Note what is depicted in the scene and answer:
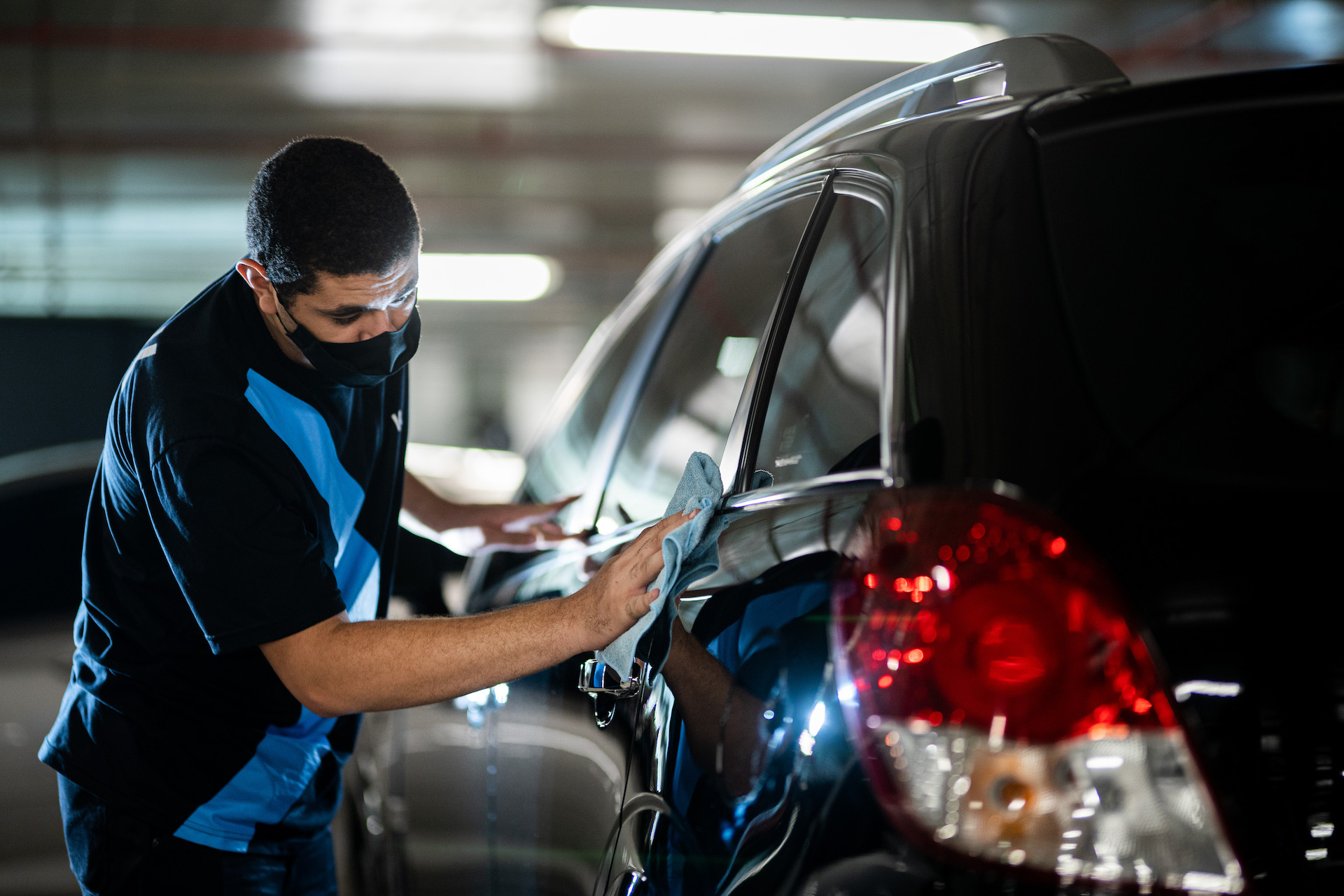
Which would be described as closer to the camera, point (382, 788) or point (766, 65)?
point (382, 788)

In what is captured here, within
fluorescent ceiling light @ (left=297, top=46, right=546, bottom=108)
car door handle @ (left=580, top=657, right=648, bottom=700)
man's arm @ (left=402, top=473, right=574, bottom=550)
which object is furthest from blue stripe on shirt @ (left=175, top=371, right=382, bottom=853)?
fluorescent ceiling light @ (left=297, top=46, right=546, bottom=108)

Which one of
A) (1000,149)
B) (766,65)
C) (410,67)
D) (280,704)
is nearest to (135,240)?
(410,67)

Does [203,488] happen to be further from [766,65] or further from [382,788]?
[766,65]

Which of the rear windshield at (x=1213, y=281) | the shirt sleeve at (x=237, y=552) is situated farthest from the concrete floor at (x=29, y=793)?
the rear windshield at (x=1213, y=281)

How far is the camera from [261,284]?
152 cm

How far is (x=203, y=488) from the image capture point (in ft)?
4.43

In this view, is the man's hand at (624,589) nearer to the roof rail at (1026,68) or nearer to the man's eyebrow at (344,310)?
the man's eyebrow at (344,310)

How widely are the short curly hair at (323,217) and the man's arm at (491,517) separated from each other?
736mm

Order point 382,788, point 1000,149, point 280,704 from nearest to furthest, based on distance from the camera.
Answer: point 1000,149, point 280,704, point 382,788

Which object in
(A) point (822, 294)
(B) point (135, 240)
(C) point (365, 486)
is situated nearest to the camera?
(A) point (822, 294)

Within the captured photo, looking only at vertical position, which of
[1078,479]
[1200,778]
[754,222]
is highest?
[754,222]

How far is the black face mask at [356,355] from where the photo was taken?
152cm

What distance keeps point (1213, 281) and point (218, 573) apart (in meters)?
1.20

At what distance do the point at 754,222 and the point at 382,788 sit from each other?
1583mm
